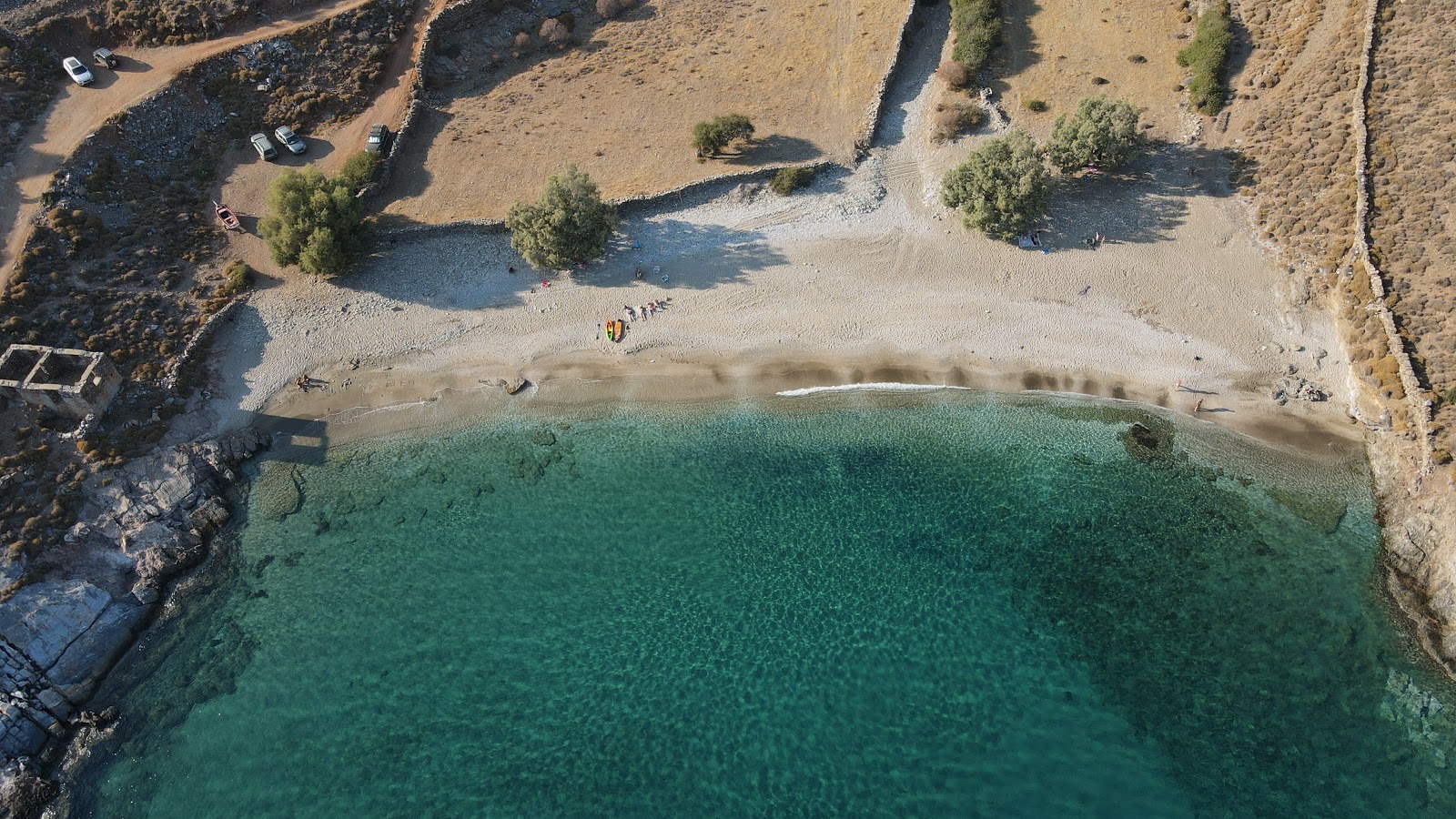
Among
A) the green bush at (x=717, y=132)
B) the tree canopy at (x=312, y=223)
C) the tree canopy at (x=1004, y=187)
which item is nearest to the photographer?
the tree canopy at (x=312, y=223)

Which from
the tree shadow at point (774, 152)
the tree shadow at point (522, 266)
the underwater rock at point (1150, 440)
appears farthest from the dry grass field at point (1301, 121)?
the tree shadow at point (522, 266)

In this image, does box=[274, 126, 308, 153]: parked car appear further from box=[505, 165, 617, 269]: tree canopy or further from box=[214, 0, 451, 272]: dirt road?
box=[505, 165, 617, 269]: tree canopy

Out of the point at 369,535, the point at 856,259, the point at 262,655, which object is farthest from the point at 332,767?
the point at 856,259

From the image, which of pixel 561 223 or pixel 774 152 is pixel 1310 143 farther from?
pixel 561 223

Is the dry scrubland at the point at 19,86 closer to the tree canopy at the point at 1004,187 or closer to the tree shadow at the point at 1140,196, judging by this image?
the tree canopy at the point at 1004,187

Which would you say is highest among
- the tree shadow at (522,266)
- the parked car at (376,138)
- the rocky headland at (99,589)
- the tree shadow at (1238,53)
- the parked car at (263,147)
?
the tree shadow at (1238,53)

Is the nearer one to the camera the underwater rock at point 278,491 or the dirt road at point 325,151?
the underwater rock at point 278,491
